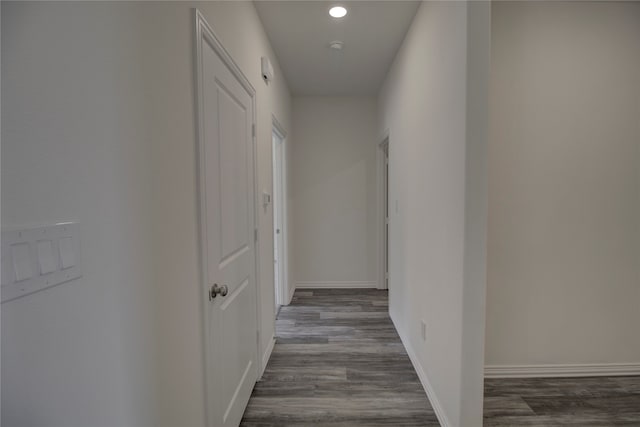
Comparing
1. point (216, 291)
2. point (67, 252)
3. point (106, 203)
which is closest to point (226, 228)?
point (216, 291)

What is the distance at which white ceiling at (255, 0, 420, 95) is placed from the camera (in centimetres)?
222

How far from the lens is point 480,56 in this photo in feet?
4.63

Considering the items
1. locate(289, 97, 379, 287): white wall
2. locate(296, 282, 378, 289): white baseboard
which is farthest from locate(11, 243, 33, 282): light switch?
locate(296, 282, 378, 289): white baseboard

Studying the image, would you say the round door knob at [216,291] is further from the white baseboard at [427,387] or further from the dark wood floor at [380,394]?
the white baseboard at [427,387]

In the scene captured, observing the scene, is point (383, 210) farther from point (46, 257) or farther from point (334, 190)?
point (46, 257)

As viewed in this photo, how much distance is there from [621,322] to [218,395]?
2700mm

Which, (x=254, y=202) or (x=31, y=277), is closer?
(x=31, y=277)

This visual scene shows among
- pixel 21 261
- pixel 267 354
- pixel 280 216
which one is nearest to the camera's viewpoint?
pixel 21 261

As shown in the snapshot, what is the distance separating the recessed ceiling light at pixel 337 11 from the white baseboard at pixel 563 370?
8.99 feet

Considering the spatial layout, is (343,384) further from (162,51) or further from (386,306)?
(162,51)

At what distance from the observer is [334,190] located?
431 cm

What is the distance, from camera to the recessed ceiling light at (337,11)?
220cm

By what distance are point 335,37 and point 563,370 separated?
10.1 feet

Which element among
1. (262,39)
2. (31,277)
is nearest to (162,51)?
(31,277)
